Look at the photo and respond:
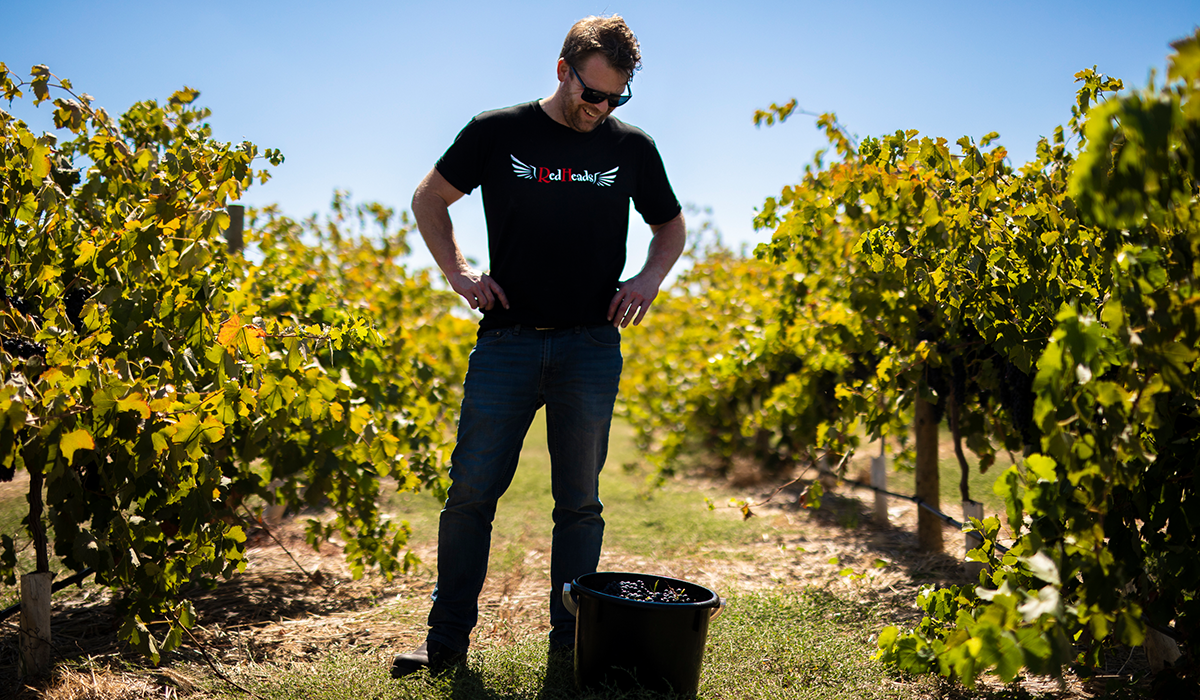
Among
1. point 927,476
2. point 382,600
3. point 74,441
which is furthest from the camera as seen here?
point 927,476

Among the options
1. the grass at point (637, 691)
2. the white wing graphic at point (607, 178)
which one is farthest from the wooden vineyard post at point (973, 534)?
the white wing graphic at point (607, 178)

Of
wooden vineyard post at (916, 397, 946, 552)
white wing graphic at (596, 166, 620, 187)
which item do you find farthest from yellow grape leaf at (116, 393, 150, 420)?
wooden vineyard post at (916, 397, 946, 552)

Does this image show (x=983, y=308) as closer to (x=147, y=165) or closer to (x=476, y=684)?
(x=476, y=684)

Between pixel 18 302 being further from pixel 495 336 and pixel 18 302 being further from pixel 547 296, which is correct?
pixel 547 296

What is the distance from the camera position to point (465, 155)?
2.23 metres

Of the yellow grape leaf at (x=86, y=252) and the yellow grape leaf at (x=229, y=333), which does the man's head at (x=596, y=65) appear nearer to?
the yellow grape leaf at (x=229, y=333)

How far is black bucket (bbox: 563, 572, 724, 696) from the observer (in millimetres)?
1786

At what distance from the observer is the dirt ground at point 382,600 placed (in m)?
2.04

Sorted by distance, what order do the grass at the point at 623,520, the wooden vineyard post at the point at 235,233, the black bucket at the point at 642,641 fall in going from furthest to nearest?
the grass at the point at 623,520 → the wooden vineyard post at the point at 235,233 → the black bucket at the point at 642,641

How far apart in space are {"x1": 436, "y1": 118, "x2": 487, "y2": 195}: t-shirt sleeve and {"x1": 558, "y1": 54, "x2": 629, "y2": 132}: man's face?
9.5 inches

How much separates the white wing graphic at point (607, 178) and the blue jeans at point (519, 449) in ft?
1.31

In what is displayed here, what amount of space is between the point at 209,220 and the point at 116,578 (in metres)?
0.88

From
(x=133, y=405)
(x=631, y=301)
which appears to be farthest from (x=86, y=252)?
(x=631, y=301)

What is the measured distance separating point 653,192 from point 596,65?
1.41 feet
